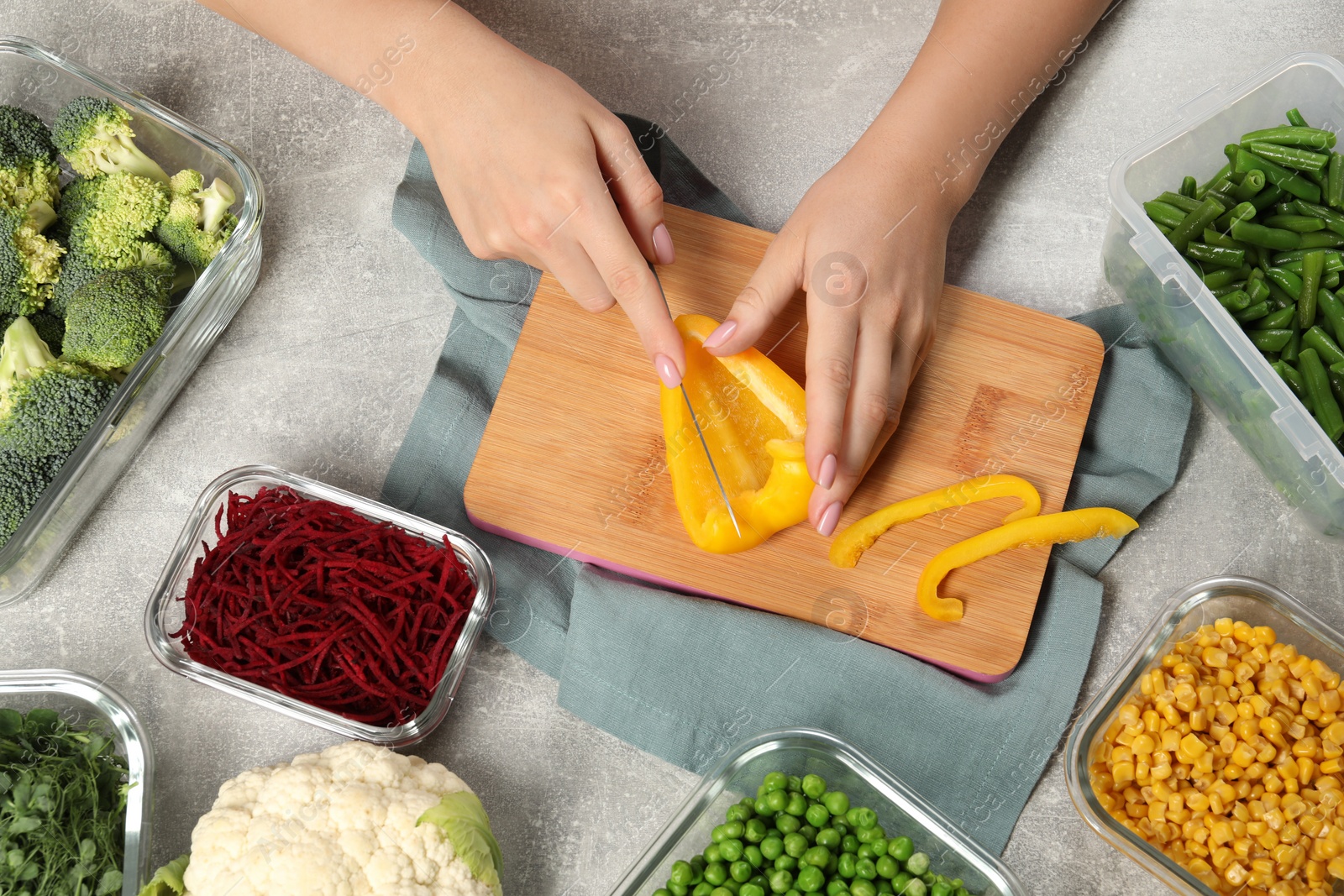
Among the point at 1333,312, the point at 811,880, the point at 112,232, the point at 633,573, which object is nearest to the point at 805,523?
the point at 633,573

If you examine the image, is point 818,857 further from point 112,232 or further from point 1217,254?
point 112,232

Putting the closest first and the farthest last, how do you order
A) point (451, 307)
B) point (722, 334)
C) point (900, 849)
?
point (900, 849) → point (722, 334) → point (451, 307)

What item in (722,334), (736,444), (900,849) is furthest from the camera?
(736,444)

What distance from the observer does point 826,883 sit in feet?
4.67

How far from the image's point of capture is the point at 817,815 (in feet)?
4.76

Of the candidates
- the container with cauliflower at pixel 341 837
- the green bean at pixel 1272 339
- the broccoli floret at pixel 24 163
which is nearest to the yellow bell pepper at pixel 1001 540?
the green bean at pixel 1272 339

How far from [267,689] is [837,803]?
928 mm

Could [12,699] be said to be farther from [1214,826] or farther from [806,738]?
[1214,826]

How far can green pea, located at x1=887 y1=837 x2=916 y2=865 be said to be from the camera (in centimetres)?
138

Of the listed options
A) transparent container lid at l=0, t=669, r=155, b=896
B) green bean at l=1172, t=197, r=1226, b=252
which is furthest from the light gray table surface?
green bean at l=1172, t=197, r=1226, b=252

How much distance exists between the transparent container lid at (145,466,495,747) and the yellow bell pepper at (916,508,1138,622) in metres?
0.75

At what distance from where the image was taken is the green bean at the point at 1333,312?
5.06 feet

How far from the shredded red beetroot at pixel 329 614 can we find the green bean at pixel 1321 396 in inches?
56.5

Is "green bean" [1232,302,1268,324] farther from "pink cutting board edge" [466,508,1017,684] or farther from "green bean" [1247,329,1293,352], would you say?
"pink cutting board edge" [466,508,1017,684]
